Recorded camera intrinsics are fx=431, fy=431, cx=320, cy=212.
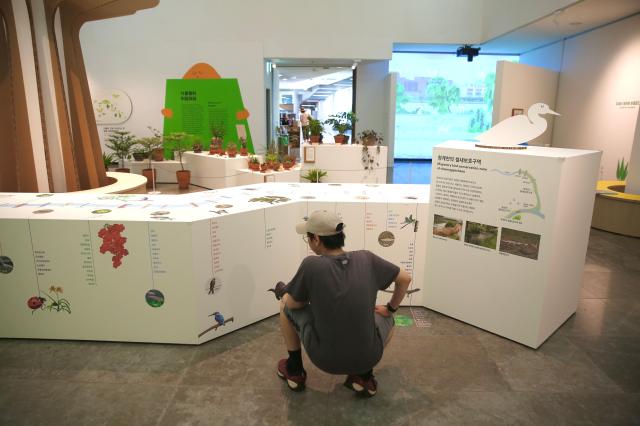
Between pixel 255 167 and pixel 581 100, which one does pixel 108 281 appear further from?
pixel 581 100

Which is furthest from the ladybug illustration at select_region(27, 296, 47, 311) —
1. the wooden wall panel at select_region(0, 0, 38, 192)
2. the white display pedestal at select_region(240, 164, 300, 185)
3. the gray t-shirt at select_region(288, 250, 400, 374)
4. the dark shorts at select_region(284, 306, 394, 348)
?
the white display pedestal at select_region(240, 164, 300, 185)

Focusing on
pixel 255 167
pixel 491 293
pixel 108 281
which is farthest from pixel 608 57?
pixel 108 281

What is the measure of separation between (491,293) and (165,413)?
2.35 meters

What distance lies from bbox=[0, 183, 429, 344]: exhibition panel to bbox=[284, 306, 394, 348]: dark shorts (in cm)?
83

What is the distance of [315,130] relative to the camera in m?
8.73

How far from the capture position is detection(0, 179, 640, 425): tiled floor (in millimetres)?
2326

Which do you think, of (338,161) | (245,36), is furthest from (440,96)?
(338,161)

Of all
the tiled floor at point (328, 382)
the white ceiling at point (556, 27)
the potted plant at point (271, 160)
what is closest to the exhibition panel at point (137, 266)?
the tiled floor at point (328, 382)

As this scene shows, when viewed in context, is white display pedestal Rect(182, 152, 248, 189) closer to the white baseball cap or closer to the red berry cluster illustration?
the red berry cluster illustration

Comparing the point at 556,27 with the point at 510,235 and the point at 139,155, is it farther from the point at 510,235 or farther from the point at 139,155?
the point at 139,155

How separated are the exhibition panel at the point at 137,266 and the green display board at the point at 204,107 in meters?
8.30

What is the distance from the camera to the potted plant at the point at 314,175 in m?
8.11

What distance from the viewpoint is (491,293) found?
127 inches

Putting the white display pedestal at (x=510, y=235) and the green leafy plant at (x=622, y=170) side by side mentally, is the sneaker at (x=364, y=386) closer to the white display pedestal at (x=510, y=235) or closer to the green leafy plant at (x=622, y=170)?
the white display pedestal at (x=510, y=235)
